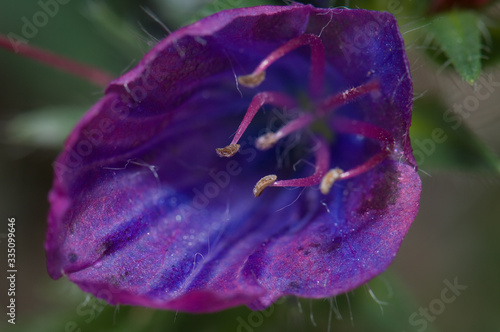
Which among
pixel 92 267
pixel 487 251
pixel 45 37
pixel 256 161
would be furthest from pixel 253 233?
pixel 45 37

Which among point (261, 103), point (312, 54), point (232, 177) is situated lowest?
point (232, 177)

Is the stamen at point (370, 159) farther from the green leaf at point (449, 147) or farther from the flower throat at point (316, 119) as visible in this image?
the green leaf at point (449, 147)

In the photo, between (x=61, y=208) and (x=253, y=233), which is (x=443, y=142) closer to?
(x=253, y=233)

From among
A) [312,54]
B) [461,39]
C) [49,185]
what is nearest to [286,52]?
[312,54]

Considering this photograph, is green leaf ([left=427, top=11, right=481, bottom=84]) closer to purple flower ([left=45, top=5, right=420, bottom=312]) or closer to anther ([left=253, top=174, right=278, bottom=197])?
purple flower ([left=45, top=5, right=420, bottom=312])

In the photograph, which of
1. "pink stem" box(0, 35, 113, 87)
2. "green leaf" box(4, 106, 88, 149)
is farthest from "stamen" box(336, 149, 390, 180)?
"green leaf" box(4, 106, 88, 149)

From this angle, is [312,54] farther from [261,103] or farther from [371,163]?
[371,163]

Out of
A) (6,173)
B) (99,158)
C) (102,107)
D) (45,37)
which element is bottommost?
(6,173)

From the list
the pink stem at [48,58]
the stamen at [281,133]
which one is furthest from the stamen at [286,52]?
the pink stem at [48,58]
